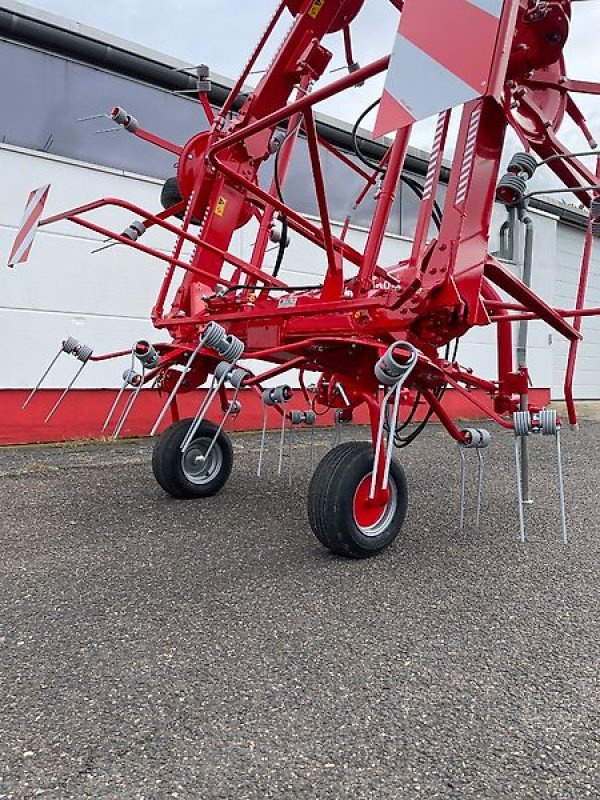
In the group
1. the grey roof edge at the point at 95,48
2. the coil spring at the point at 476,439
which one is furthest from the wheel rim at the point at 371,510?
the grey roof edge at the point at 95,48

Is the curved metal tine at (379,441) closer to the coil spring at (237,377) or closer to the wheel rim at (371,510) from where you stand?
the wheel rim at (371,510)

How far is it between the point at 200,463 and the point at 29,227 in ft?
5.29

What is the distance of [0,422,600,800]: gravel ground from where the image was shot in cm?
141

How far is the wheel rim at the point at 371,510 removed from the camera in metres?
2.85

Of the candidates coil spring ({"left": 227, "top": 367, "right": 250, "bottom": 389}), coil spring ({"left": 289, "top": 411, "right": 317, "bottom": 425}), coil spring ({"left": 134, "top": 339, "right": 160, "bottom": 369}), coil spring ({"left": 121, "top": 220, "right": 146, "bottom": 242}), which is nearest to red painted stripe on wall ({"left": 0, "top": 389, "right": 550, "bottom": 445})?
coil spring ({"left": 289, "top": 411, "right": 317, "bottom": 425})

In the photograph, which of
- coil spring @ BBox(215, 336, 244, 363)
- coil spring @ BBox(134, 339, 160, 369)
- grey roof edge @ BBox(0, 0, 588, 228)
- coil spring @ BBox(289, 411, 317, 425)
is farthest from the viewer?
grey roof edge @ BBox(0, 0, 588, 228)

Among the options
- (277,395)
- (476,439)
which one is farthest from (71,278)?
(476,439)

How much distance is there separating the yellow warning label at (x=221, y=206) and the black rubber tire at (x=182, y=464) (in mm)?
1295

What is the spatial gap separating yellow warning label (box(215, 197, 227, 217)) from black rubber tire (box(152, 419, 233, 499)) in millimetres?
1295

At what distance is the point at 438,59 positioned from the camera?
238 cm

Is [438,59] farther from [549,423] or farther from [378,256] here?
[549,423]

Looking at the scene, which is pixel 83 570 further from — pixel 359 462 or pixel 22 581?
pixel 359 462

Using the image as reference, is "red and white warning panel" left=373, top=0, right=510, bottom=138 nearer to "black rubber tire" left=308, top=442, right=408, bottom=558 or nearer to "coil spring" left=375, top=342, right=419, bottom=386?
"coil spring" left=375, top=342, right=419, bottom=386

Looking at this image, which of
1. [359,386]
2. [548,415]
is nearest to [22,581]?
[359,386]
